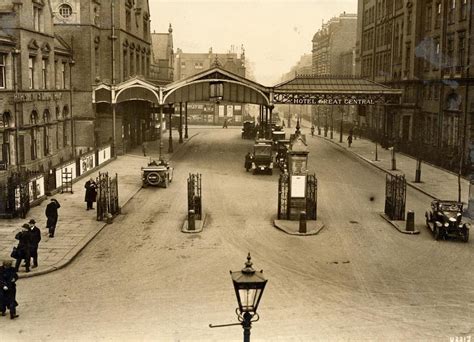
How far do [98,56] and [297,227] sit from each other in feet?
97.5

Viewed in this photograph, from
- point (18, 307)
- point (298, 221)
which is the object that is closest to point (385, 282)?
point (298, 221)

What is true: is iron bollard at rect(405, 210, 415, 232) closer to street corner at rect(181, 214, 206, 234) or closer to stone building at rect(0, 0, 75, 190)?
street corner at rect(181, 214, 206, 234)

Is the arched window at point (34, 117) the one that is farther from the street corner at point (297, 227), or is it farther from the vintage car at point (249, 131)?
the vintage car at point (249, 131)

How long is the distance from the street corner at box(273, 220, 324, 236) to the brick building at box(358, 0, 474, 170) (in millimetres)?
13725

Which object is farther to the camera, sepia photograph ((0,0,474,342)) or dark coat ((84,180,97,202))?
dark coat ((84,180,97,202))

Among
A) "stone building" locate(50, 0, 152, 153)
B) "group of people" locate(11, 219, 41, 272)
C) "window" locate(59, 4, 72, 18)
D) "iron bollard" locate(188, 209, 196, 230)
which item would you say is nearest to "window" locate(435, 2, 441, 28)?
"stone building" locate(50, 0, 152, 153)

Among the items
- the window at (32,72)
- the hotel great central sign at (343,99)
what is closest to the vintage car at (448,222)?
the window at (32,72)

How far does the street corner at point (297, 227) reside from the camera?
2208cm

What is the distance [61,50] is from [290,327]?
33.4 meters

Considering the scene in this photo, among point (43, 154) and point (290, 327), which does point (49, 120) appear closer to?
point (43, 154)

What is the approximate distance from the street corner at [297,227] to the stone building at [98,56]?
25099mm

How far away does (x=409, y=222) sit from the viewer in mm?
22562

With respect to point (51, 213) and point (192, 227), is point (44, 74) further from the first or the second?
point (192, 227)

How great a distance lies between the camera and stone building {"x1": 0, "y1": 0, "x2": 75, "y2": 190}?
104 feet
